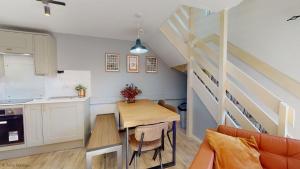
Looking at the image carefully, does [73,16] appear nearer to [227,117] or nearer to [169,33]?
[169,33]

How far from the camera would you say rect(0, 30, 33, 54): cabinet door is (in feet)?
7.94

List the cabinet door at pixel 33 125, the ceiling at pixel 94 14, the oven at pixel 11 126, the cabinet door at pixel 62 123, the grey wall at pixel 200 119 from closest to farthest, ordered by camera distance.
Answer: the ceiling at pixel 94 14 < the oven at pixel 11 126 < the cabinet door at pixel 33 125 < the cabinet door at pixel 62 123 < the grey wall at pixel 200 119

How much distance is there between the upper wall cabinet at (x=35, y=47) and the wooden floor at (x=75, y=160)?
4.99ft

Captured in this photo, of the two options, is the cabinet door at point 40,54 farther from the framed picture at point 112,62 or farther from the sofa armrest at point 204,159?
the sofa armrest at point 204,159

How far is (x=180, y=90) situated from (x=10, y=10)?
3.85 meters

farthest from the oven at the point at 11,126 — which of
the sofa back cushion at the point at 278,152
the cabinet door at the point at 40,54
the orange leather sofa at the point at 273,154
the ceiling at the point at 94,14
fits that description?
the sofa back cushion at the point at 278,152

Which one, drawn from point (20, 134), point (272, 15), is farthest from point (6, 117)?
point (272, 15)

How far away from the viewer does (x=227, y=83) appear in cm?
205

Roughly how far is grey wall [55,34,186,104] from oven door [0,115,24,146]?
1.22 meters

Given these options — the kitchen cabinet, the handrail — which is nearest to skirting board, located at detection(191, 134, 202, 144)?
the handrail

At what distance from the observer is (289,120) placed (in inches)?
57.4

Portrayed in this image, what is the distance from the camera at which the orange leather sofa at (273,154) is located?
118 centimetres

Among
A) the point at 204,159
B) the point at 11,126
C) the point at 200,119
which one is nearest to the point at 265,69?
the point at 200,119

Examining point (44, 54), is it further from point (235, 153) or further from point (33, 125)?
point (235, 153)
